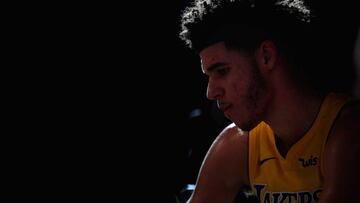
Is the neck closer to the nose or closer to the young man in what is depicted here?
the young man

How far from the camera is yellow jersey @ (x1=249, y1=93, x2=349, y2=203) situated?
5.66 feet

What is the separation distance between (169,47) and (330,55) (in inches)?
→ 58.7

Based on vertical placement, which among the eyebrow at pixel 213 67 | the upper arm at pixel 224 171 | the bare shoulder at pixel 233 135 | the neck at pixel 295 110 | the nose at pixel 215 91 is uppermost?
the eyebrow at pixel 213 67

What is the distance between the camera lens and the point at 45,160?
11.8ft

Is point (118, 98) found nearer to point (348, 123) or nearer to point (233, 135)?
point (233, 135)

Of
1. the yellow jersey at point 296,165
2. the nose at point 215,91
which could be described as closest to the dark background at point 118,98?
the yellow jersey at point 296,165

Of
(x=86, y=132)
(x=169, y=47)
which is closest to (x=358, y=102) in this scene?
(x=169, y=47)

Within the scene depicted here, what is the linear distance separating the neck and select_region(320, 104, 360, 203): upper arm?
0.12m

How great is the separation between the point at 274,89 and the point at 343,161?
1.15 ft

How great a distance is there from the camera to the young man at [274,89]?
1.74 metres

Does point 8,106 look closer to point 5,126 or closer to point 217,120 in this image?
point 5,126

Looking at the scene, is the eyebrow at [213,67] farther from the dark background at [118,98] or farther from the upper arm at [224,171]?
the dark background at [118,98]

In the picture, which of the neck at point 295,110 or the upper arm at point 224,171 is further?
the upper arm at point 224,171

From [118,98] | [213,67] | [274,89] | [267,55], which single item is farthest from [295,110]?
[118,98]
